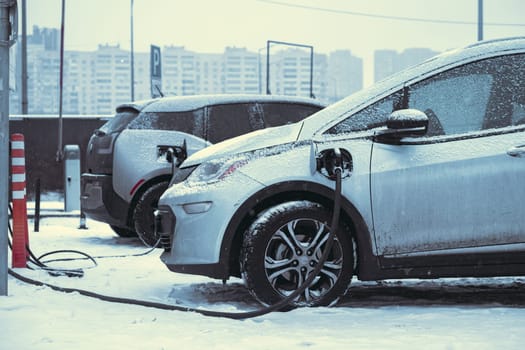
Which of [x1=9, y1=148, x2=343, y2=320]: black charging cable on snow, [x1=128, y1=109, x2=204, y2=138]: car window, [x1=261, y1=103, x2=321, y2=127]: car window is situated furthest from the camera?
[x1=261, y1=103, x2=321, y2=127]: car window

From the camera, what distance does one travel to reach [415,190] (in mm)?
5387

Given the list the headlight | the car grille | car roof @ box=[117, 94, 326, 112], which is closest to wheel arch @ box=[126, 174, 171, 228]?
car roof @ box=[117, 94, 326, 112]

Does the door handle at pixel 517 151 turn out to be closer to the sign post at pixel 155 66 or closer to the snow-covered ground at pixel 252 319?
the snow-covered ground at pixel 252 319

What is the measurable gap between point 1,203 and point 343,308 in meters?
2.30

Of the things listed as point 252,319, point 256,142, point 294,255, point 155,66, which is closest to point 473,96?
point 256,142

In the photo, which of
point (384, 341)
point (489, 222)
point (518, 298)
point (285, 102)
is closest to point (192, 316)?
point (384, 341)

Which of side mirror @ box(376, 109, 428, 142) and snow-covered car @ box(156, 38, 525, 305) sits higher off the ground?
side mirror @ box(376, 109, 428, 142)

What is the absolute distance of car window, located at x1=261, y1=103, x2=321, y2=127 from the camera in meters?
9.76

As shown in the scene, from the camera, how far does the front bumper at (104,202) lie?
30.4 ft

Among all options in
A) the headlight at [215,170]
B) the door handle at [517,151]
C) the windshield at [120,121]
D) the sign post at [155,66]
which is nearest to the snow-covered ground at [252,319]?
the headlight at [215,170]

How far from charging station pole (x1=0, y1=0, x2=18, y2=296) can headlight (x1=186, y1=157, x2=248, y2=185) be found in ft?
3.93

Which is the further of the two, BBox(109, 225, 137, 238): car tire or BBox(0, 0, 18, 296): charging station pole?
BBox(109, 225, 137, 238): car tire

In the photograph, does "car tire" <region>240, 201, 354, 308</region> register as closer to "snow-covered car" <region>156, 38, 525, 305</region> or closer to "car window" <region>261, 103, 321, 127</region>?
"snow-covered car" <region>156, 38, 525, 305</region>

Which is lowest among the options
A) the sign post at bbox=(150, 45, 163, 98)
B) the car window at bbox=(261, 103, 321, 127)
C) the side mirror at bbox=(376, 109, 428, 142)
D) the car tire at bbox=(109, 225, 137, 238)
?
the car tire at bbox=(109, 225, 137, 238)
